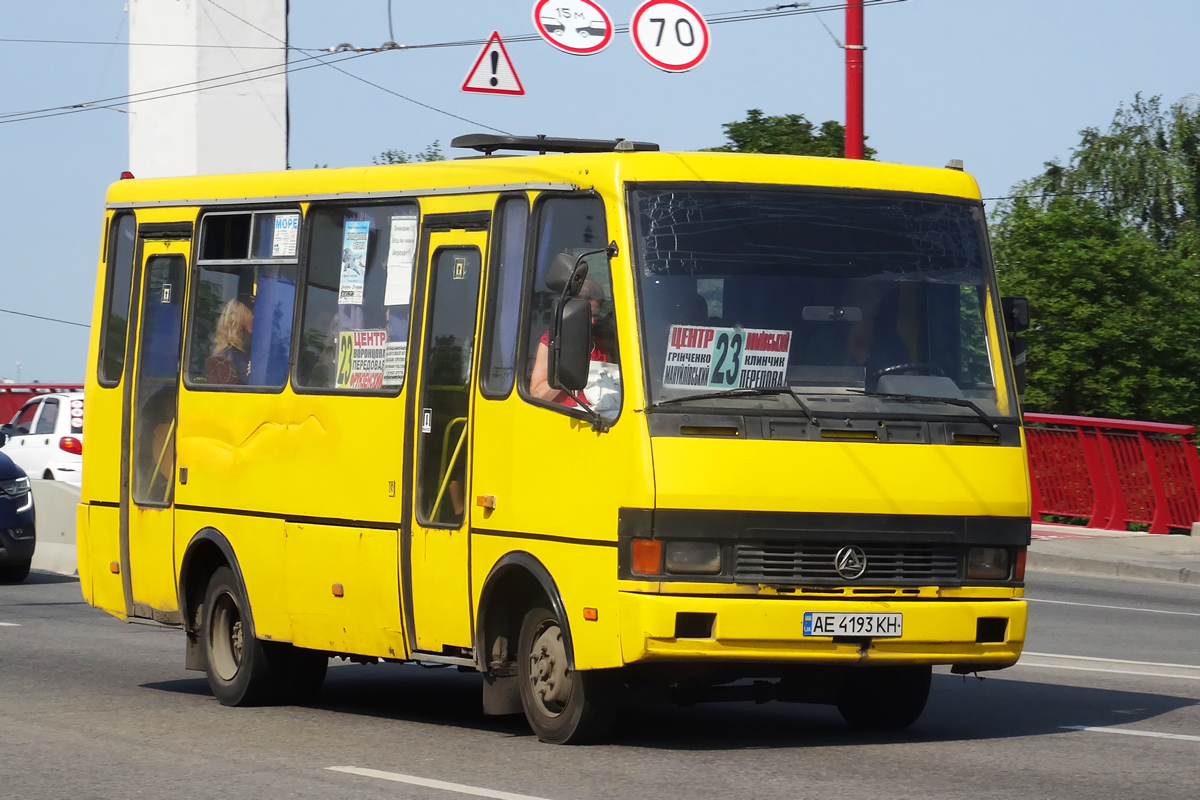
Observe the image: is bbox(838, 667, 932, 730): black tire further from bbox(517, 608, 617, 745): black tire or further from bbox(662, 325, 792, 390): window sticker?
bbox(662, 325, 792, 390): window sticker

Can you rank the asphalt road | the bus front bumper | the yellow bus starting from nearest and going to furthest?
the asphalt road, the bus front bumper, the yellow bus

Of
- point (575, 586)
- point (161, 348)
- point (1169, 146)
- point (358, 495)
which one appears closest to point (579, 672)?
point (575, 586)

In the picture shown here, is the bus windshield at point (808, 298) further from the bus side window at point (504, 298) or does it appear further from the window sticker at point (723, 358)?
the bus side window at point (504, 298)

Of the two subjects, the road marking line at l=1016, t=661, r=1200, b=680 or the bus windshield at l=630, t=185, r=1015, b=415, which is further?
the road marking line at l=1016, t=661, r=1200, b=680

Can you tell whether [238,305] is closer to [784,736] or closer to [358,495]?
[358,495]

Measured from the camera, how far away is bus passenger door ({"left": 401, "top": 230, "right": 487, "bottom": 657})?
9648 millimetres

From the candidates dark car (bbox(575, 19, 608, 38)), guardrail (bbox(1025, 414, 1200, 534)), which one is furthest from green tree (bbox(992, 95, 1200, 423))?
dark car (bbox(575, 19, 608, 38))

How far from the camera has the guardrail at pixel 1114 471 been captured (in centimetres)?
2255

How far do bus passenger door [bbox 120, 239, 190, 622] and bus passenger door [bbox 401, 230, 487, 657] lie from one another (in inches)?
98.2

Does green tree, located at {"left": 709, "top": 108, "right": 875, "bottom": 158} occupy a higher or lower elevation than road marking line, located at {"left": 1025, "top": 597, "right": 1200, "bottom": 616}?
higher

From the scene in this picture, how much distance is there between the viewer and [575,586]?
8.79m

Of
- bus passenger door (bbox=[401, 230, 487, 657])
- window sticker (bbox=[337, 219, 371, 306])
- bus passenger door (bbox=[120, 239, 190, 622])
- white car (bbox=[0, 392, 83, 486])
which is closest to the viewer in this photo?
bus passenger door (bbox=[401, 230, 487, 657])

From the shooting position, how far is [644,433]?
8.49 m

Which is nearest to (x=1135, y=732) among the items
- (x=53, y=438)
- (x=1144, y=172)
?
(x=53, y=438)
